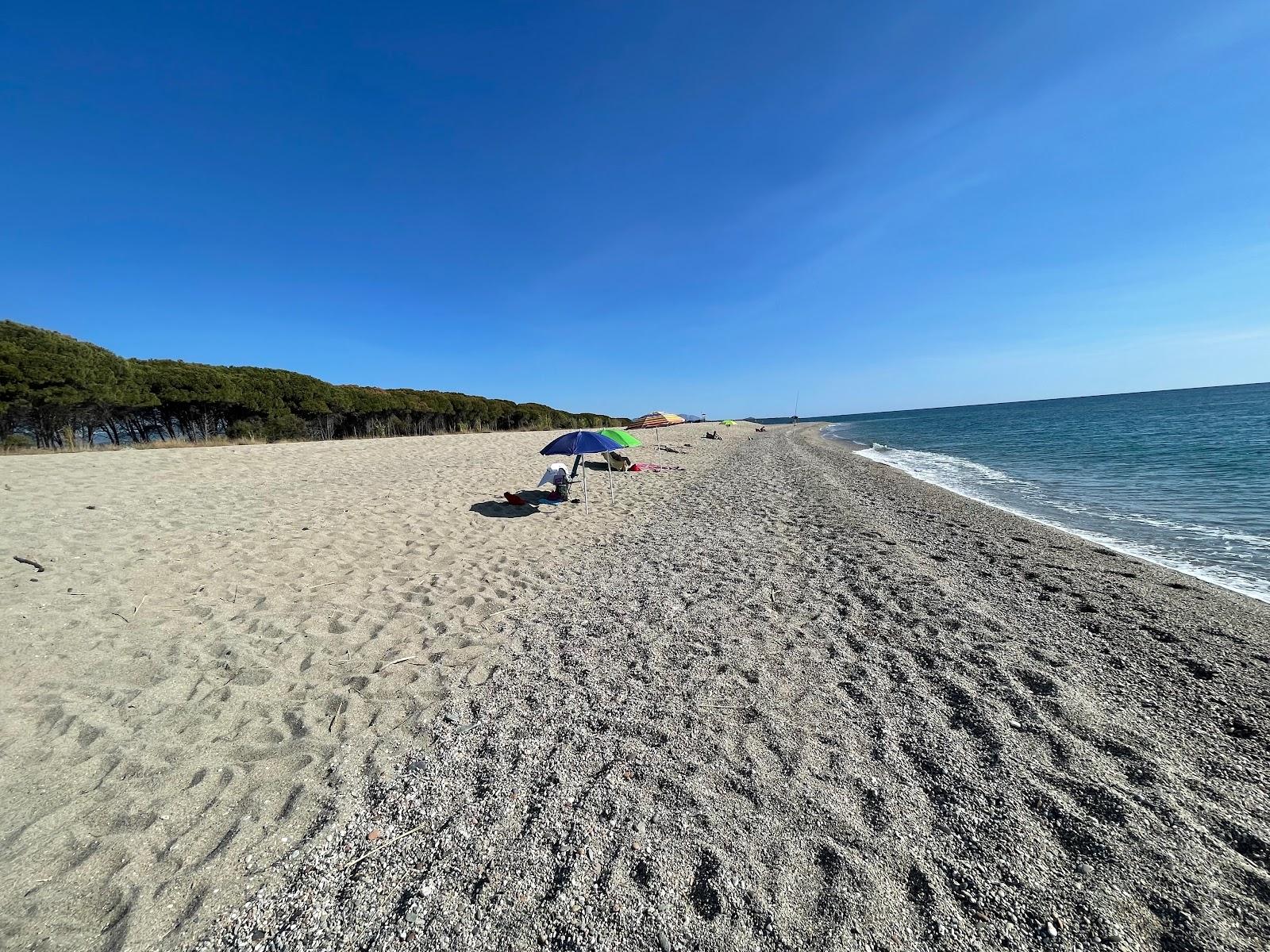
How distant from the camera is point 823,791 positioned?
9.03 feet

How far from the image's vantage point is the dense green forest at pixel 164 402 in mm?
14719

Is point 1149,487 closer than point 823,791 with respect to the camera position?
No

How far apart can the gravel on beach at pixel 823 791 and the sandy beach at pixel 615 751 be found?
0.06ft

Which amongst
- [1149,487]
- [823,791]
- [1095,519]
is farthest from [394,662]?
[1149,487]

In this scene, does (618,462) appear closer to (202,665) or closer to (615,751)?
(202,665)

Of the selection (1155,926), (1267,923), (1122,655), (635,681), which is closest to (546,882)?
(635,681)

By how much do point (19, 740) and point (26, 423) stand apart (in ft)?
67.4

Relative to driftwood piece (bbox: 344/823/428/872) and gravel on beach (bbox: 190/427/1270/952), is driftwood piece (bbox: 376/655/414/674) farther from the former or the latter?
driftwood piece (bbox: 344/823/428/872)

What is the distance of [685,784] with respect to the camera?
2.84 meters

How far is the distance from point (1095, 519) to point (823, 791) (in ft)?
37.4

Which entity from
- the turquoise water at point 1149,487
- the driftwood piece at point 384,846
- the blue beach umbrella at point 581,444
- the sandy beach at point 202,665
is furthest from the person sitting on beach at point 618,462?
the driftwood piece at point 384,846

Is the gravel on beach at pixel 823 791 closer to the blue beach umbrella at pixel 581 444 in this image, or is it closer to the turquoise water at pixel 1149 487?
the turquoise water at pixel 1149 487

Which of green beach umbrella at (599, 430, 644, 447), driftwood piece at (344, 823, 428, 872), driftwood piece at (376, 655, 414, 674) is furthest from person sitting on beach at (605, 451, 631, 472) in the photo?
driftwood piece at (344, 823, 428, 872)

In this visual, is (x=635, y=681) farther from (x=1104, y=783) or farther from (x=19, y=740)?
(x=19, y=740)
